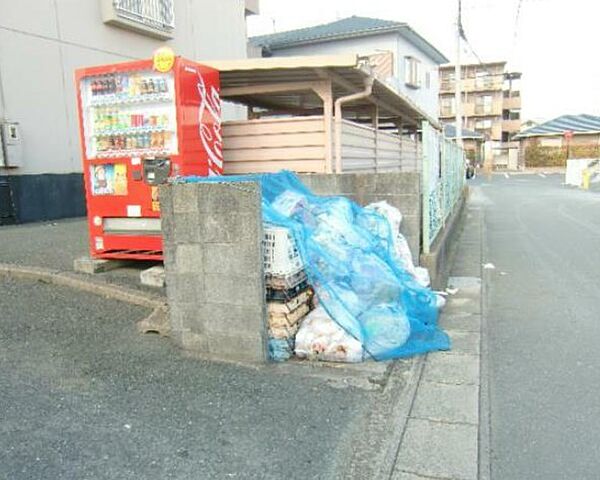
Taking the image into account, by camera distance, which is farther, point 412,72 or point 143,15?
point 412,72

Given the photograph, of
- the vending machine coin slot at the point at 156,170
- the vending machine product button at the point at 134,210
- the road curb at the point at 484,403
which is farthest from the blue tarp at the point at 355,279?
the vending machine product button at the point at 134,210

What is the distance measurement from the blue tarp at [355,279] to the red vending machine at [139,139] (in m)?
1.42

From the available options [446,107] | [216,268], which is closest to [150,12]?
[216,268]

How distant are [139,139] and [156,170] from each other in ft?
1.63

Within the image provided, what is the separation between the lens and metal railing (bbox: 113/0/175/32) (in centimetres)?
1202

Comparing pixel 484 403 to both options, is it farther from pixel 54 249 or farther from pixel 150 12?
pixel 150 12

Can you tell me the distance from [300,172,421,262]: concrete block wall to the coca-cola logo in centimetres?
123

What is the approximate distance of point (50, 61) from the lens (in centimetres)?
1055

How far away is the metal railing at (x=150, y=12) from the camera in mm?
12016

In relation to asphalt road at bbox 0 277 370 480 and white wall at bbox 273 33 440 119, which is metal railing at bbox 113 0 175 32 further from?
white wall at bbox 273 33 440 119

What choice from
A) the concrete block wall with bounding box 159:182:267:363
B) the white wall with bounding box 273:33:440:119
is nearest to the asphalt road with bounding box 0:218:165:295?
the concrete block wall with bounding box 159:182:267:363

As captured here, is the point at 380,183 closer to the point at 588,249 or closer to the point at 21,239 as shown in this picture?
the point at 588,249

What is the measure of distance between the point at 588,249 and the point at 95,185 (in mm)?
7699

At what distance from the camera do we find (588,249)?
853 centimetres
